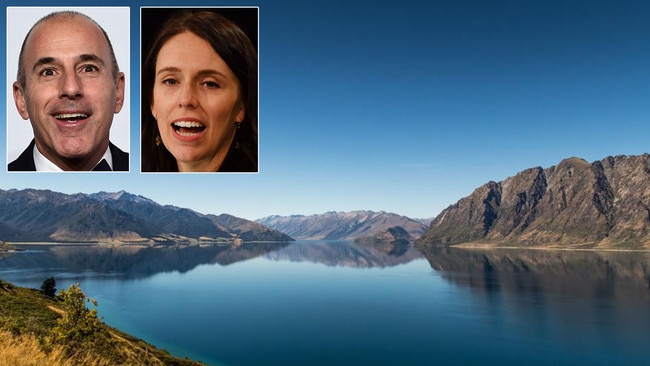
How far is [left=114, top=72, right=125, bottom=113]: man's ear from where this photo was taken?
9953mm

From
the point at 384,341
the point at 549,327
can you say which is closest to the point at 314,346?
the point at 384,341

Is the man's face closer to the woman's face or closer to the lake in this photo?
the woman's face

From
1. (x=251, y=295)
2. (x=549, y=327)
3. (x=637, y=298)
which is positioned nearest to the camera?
(x=549, y=327)

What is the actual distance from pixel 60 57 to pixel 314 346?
103385mm

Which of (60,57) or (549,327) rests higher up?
(60,57)

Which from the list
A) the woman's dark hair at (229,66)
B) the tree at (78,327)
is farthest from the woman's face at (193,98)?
the tree at (78,327)

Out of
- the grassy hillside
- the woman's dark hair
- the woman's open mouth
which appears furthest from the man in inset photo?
the grassy hillside

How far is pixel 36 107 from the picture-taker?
9.46 meters

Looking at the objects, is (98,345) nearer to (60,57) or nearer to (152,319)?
(60,57)

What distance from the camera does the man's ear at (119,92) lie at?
995cm

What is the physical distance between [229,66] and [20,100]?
485 cm

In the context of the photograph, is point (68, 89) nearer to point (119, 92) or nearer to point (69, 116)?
point (69, 116)

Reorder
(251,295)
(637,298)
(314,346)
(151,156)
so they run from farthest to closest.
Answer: (251,295) → (637,298) → (314,346) → (151,156)

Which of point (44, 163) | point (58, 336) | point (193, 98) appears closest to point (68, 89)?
point (44, 163)
